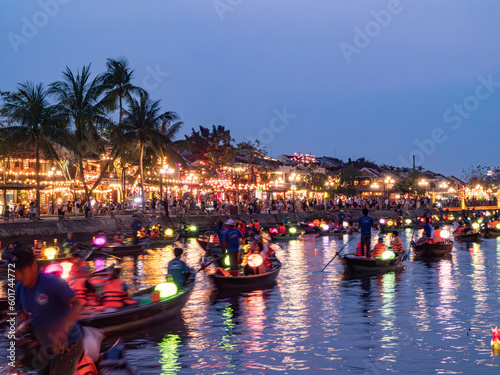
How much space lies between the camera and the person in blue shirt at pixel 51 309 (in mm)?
6125

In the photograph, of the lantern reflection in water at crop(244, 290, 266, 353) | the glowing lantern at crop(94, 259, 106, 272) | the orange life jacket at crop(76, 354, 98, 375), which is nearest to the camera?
the orange life jacket at crop(76, 354, 98, 375)

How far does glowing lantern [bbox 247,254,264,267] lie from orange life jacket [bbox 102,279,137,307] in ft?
22.8

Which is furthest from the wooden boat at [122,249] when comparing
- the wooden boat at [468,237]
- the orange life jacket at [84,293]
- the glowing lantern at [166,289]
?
the wooden boat at [468,237]

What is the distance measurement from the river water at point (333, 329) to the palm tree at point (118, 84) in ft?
95.6

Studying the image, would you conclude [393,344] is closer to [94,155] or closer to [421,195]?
[94,155]

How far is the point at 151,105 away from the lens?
174 ft

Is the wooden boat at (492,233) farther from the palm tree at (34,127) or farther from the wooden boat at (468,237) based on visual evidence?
the palm tree at (34,127)

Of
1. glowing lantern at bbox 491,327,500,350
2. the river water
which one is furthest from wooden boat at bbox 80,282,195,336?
glowing lantern at bbox 491,327,500,350

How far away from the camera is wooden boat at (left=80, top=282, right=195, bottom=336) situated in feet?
41.5

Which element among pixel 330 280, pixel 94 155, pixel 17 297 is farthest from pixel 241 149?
pixel 17 297

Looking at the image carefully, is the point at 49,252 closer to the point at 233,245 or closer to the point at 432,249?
the point at 233,245

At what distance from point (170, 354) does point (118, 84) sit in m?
41.6

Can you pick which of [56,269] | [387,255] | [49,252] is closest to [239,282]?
[56,269]

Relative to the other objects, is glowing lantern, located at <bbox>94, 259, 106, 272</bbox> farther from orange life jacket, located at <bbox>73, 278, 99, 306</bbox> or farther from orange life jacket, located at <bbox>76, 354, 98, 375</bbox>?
orange life jacket, located at <bbox>76, 354, 98, 375</bbox>
